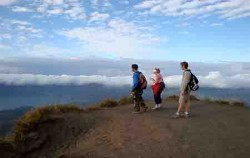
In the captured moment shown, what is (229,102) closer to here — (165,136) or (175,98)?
(175,98)

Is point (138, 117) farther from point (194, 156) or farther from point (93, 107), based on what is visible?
point (194, 156)

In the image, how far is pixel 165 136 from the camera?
17.4 metres

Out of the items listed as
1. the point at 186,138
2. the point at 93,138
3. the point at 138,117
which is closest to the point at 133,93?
the point at 138,117

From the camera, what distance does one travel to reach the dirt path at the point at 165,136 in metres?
15.9

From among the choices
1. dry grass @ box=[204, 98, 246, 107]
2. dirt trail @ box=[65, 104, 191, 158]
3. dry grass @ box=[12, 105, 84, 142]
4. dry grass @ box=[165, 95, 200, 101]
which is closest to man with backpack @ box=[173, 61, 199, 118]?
dirt trail @ box=[65, 104, 191, 158]

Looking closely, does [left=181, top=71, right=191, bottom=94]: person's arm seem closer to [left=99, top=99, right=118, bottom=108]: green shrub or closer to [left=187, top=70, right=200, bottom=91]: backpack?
[left=187, top=70, right=200, bottom=91]: backpack

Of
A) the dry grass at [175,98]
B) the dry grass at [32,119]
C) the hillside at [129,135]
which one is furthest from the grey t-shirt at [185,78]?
the dry grass at [175,98]

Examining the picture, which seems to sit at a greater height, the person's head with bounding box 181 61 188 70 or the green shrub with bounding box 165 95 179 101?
the person's head with bounding box 181 61 188 70

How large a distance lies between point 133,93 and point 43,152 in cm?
477

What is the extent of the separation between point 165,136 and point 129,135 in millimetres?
1372

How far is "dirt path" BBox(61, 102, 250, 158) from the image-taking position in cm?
1593

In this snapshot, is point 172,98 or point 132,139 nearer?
point 132,139

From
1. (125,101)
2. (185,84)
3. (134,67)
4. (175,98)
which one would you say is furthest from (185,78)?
(175,98)

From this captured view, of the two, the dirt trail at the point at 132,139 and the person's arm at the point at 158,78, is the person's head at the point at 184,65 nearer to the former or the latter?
the dirt trail at the point at 132,139
